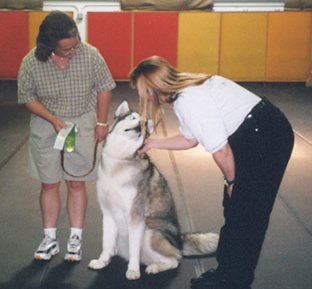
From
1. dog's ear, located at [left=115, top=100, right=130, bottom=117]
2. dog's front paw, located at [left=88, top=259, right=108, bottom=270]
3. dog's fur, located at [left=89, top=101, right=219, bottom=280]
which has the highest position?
dog's ear, located at [left=115, top=100, right=130, bottom=117]

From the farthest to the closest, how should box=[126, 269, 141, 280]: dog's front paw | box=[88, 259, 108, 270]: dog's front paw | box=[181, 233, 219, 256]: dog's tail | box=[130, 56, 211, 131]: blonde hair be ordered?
box=[181, 233, 219, 256]: dog's tail < box=[88, 259, 108, 270]: dog's front paw < box=[126, 269, 141, 280]: dog's front paw < box=[130, 56, 211, 131]: blonde hair

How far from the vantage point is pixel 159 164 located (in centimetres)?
589

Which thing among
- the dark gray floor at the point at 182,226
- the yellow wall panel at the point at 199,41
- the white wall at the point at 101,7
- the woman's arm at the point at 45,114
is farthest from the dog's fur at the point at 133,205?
the white wall at the point at 101,7

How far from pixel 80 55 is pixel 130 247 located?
1.29 meters

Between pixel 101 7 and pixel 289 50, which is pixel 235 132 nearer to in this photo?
pixel 289 50

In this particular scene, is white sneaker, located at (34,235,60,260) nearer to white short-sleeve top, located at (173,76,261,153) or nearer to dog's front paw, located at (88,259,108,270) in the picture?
dog's front paw, located at (88,259,108,270)

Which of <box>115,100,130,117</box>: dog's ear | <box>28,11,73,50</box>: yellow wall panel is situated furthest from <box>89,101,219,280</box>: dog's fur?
<box>28,11,73,50</box>: yellow wall panel

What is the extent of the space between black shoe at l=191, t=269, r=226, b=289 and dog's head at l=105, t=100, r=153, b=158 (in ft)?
2.92

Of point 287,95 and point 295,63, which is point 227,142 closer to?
point 287,95

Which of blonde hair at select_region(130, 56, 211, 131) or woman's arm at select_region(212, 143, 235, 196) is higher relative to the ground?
blonde hair at select_region(130, 56, 211, 131)

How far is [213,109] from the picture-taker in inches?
94.3

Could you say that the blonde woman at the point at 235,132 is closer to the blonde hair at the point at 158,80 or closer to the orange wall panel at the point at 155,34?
the blonde hair at the point at 158,80

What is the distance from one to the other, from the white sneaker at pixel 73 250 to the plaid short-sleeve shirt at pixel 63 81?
90cm

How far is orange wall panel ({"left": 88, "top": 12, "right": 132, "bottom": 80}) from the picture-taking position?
1310cm
